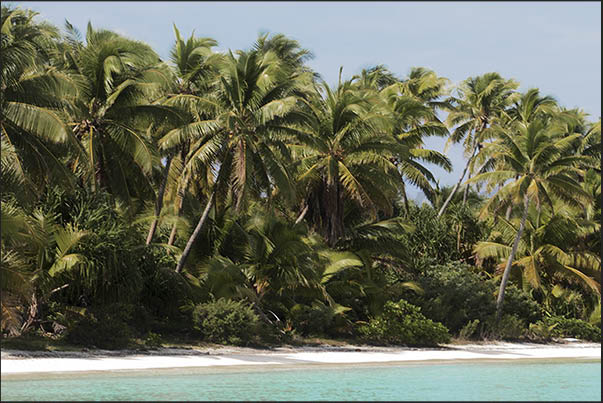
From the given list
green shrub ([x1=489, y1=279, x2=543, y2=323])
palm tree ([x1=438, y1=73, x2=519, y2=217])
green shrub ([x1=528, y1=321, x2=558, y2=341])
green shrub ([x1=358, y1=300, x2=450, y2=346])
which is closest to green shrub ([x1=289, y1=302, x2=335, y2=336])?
green shrub ([x1=358, y1=300, x2=450, y2=346])

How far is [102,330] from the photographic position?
1947 centimetres

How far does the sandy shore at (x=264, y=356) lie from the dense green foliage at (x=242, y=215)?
904mm

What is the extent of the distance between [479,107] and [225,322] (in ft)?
93.5

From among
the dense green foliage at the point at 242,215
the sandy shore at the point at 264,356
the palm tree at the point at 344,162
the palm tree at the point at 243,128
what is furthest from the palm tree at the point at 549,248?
the palm tree at the point at 243,128

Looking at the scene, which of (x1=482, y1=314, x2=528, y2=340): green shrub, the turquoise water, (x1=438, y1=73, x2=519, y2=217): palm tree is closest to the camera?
the turquoise water

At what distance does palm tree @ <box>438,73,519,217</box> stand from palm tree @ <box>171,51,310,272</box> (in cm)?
2301

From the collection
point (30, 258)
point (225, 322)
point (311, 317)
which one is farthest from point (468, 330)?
point (30, 258)

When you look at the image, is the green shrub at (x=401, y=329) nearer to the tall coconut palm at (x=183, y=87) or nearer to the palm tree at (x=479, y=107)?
the tall coconut palm at (x=183, y=87)

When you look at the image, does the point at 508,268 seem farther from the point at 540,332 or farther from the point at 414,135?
the point at 414,135

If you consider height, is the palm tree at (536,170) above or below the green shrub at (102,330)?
above

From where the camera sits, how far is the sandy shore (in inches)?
655

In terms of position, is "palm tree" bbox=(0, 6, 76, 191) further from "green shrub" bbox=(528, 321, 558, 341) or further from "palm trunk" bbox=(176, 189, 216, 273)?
"green shrub" bbox=(528, 321, 558, 341)

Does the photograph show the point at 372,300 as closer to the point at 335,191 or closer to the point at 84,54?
the point at 335,191

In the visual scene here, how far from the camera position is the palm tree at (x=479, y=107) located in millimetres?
45219
